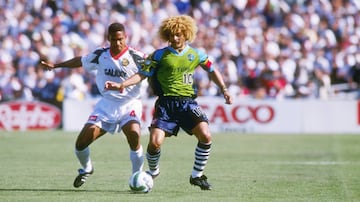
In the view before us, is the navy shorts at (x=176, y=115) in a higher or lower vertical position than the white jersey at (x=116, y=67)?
lower

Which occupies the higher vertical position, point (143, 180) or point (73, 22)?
point (73, 22)

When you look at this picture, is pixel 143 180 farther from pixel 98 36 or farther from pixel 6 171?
pixel 98 36

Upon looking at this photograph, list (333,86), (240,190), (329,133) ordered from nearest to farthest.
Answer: (240,190) → (329,133) → (333,86)

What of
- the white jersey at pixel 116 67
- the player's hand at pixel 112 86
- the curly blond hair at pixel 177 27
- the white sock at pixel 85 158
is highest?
the curly blond hair at pixel 177 27

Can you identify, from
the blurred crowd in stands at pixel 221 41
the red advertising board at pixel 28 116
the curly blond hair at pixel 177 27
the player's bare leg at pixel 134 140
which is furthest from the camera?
the blurred crowd in stands at pixel 221 41

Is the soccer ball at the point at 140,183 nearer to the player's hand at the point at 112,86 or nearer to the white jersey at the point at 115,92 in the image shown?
the white jersey at the point at 115,92

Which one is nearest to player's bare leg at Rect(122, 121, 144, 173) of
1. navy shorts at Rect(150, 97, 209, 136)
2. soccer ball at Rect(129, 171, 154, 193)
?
navy shorts at Rect(150, 97, 209, 136)

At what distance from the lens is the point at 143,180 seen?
413 inches

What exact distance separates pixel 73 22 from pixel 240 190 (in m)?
17.9

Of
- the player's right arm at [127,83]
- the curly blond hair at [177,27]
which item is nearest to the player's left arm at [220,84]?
the curly blond hair at [177,27]

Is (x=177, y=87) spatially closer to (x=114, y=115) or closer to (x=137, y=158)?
(x=114, y=115)

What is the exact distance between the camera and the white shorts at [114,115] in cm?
1107

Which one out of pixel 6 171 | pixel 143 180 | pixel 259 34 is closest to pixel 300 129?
pixel 259 34

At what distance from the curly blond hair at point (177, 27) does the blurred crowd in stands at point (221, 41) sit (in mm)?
13492
